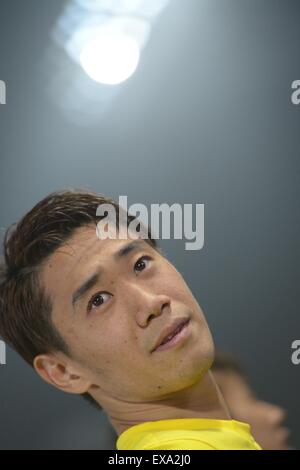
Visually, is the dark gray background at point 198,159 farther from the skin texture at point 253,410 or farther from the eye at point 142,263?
the eye at point 142,263

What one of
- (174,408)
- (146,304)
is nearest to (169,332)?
(146,304)

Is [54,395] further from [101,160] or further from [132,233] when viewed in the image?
[101,160]

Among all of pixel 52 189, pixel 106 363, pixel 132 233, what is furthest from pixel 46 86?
pixel 106 363

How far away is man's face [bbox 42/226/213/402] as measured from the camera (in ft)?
3.60

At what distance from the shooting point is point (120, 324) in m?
1.11

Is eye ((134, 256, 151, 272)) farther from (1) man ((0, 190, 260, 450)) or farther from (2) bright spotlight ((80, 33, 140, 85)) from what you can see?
(2) bright spotlight ((80, 33, 140, 85))

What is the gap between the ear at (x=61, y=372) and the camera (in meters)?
1.15

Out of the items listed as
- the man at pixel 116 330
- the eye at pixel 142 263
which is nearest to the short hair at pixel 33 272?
the man at pixel 116 330

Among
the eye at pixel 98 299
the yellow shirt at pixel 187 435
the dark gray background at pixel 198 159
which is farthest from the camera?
the dark gray background at pixel 198 159

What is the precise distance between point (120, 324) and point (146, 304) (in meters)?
0.07

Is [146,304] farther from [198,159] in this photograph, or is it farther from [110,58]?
[110,58]

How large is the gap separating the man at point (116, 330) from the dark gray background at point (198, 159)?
13 centimetres

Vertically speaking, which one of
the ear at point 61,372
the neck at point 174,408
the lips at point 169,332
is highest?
the lips at point 169,332
